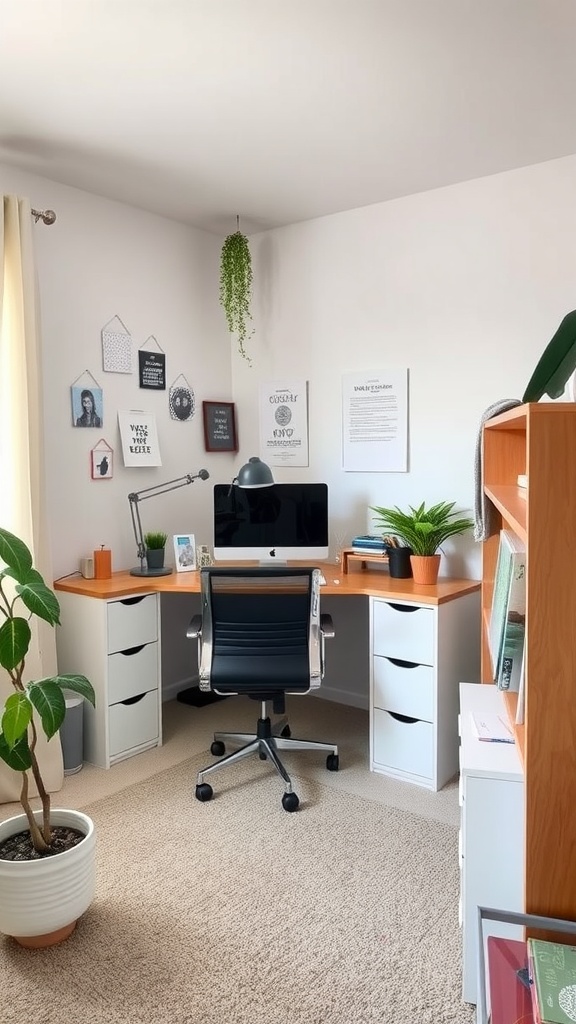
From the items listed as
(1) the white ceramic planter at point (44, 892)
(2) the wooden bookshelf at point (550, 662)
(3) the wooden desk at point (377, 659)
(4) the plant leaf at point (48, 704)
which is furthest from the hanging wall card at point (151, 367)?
(2) the wooden bookshelf at point (550, 662)

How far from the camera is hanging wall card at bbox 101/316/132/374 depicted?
11.2ft

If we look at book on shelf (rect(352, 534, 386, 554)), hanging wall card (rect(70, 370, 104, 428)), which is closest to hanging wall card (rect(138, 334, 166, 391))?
hanging wall card (rect(70, 370, 104, 428))

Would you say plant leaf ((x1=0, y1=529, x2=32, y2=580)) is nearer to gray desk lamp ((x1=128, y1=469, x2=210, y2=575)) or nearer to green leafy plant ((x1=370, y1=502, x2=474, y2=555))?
gray desk lamp ((x1=128, y1=469, x2=210, y2=575))

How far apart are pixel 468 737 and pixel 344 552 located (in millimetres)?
1691

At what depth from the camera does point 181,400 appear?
3.84m

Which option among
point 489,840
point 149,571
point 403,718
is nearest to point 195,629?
point 149,571

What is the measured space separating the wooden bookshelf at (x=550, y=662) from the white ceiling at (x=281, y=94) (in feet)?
4.65

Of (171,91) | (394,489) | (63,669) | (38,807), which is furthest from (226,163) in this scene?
(38,807)

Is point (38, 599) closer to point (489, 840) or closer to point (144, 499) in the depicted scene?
point (489, 840)

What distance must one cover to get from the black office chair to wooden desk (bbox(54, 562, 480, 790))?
0.88 feet

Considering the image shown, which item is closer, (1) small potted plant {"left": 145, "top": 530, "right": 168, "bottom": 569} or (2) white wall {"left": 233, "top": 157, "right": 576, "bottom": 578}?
(2) white wall {"left": 233, "top": 157, "right": 576, "bottom": 578}

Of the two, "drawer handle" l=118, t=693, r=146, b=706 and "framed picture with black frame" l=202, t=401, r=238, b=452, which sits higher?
"framed picture with black frame" l=202, t=401, r=238, b=452

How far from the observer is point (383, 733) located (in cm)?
296

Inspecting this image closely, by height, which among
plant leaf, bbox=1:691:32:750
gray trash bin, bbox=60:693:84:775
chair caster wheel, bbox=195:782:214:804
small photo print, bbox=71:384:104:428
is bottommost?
chair caster wheel, bbox=195:782:214:804
